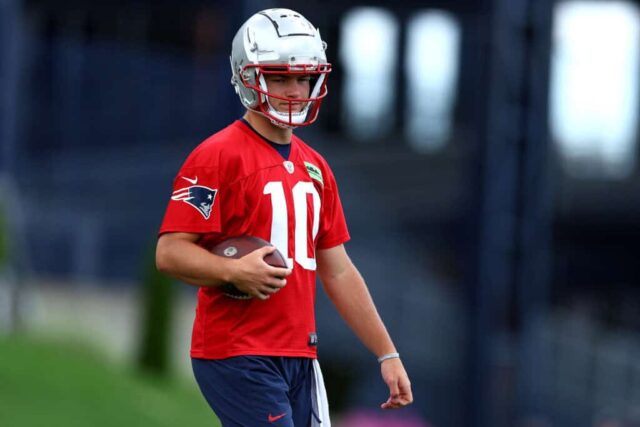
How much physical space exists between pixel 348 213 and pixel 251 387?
1706cm

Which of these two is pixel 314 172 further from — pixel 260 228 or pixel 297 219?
pixel 260 228

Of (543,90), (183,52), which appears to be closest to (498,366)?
(543,90)

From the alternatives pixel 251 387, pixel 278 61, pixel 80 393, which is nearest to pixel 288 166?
pixel 278 61

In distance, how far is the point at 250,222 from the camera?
4.66 m

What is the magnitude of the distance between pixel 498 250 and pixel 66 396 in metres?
6.26

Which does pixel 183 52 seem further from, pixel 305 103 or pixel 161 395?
pixel 305 103

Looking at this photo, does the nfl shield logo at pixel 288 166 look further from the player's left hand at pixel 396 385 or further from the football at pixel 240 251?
the player's left hand at pixel 396 385

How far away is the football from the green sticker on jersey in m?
0.37

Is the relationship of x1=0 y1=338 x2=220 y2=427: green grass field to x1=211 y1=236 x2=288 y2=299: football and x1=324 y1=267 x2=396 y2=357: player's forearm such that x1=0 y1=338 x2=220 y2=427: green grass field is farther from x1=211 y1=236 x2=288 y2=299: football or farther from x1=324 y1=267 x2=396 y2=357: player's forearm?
x1=211 y1=236 x2=288 y2=299: football

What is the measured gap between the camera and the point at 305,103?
472cm

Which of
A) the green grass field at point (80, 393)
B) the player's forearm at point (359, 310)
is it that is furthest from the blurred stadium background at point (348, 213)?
the player's forearm at point (359, 310)

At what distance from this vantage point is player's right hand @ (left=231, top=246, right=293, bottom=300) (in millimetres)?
4434

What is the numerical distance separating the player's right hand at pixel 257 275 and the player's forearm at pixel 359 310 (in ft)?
1.95

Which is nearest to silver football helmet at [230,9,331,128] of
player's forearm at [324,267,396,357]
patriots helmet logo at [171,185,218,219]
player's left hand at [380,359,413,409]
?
patriots helmet logo at [171,185,218,219]
